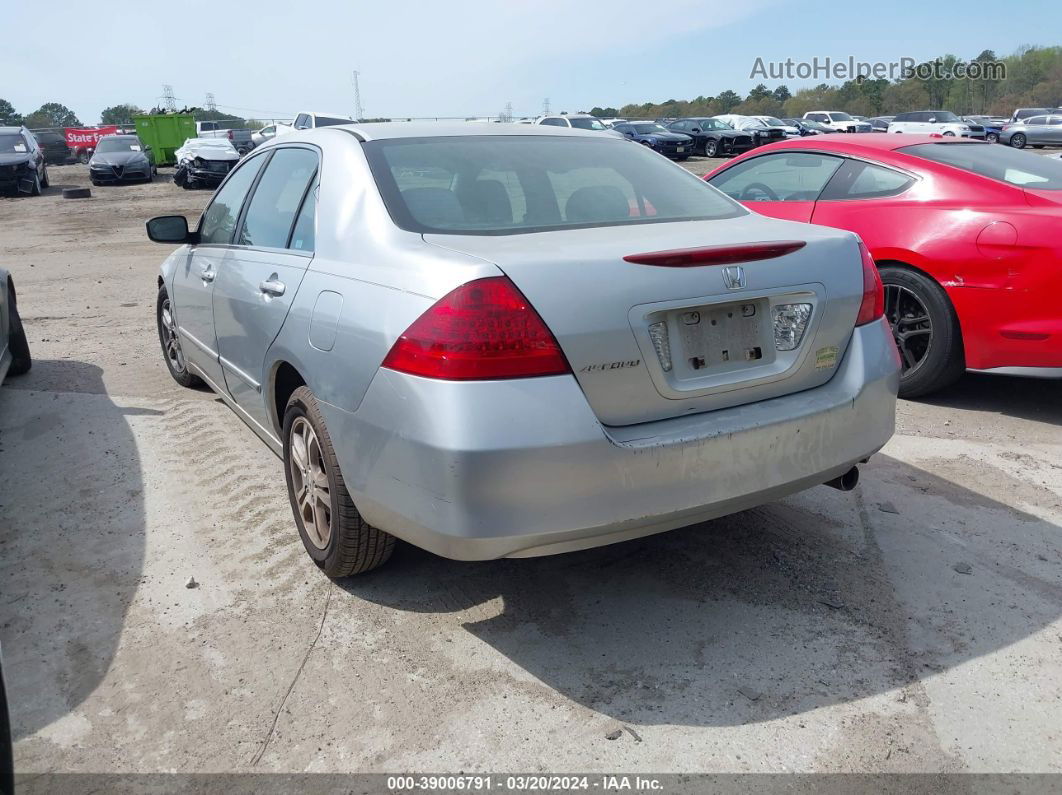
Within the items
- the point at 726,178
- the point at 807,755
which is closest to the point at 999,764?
the point at 807,755

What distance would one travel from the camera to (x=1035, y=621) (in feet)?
9.64

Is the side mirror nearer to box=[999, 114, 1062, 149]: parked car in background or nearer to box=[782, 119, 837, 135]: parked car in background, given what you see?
box=[782, 119, 837, 135]: parked car in background

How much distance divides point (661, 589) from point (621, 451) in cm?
91

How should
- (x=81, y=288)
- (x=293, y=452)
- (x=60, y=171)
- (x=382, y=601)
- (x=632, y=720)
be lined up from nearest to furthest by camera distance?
(x=632, y=720) → (x=382, y=601) → (x=293, y=452) → (x=81, y=288) → (x=60, y=171)

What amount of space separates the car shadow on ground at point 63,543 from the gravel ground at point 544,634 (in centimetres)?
1

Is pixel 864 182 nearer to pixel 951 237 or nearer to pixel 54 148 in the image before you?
pixel 951 237

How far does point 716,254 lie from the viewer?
268 cm

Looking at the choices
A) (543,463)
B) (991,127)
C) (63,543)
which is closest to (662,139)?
(991,127)

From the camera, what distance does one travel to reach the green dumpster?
33219 millimetres

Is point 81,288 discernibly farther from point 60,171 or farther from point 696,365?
point 60,171

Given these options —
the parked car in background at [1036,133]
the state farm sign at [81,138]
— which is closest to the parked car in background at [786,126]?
the parked car in background at [1036,133]

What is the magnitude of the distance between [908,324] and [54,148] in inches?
1603

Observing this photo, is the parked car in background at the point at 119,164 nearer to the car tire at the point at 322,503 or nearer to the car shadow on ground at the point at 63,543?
the car shadow on ground at the point at 63,543

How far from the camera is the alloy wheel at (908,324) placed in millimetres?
5160
